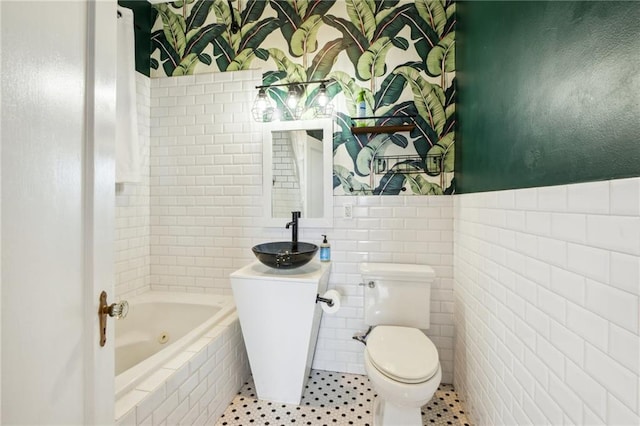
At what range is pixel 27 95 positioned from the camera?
1.90ft

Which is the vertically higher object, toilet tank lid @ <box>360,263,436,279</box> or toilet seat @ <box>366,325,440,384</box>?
toilet tank lid @ <box>360,263,436,279</box>

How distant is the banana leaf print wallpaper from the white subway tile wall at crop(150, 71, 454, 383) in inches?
7.3

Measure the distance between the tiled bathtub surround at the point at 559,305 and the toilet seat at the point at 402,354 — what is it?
0.30 metres

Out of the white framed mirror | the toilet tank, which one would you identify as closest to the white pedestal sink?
the toilet tank

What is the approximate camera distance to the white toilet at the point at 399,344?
1348mm

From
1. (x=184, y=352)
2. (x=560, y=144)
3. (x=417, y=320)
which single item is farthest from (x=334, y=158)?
Result: (x=184, y=352)

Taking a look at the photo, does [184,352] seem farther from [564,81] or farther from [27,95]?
[564,81]

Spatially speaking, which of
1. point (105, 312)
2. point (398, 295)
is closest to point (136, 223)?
point (105, 312)

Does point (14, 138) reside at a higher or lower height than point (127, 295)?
higher

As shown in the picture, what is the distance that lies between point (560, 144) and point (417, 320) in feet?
4.43

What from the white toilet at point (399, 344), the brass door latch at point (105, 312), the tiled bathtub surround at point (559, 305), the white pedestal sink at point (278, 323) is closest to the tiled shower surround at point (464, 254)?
the tiled bathtub surround at point (559, 305)

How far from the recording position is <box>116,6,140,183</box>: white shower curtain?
1.93 metres

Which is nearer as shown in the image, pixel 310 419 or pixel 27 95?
pixel 27 95

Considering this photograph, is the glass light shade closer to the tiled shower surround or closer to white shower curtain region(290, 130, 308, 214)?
the tiled shower surround
